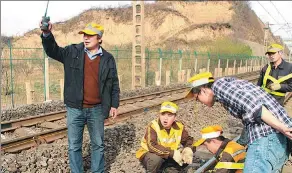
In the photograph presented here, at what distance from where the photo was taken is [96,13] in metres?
55.4

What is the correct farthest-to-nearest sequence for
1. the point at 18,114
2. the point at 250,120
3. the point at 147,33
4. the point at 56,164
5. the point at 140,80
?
the point at 147,33, the point at 140,80, the point at 18,114, the point at 56,164, the point at 250,120

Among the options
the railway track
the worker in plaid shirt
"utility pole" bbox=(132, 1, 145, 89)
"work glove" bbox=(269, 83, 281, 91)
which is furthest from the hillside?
the worker in plaid shirt

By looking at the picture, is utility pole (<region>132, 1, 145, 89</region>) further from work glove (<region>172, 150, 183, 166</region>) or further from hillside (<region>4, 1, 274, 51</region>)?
hillside (<region>4, 1, 274, 51</region>)

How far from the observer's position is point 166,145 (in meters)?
4.51

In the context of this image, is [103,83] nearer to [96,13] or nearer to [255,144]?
[255,144]

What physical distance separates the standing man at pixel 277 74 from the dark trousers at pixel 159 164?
2.08 metres

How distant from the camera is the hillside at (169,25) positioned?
49750mm

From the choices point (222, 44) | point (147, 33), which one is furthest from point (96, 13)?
point (222, 44)

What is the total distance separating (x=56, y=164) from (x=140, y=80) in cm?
1293

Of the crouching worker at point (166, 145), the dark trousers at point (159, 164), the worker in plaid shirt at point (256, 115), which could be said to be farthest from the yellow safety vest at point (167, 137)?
the worker in plaid shirt at point (256, 115)

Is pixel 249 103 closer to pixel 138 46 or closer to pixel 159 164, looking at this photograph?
pixel 159 164

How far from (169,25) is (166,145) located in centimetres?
A: 4978

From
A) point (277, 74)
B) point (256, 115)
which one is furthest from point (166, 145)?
point (277, 74)

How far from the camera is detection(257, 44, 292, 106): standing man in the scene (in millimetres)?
5324
